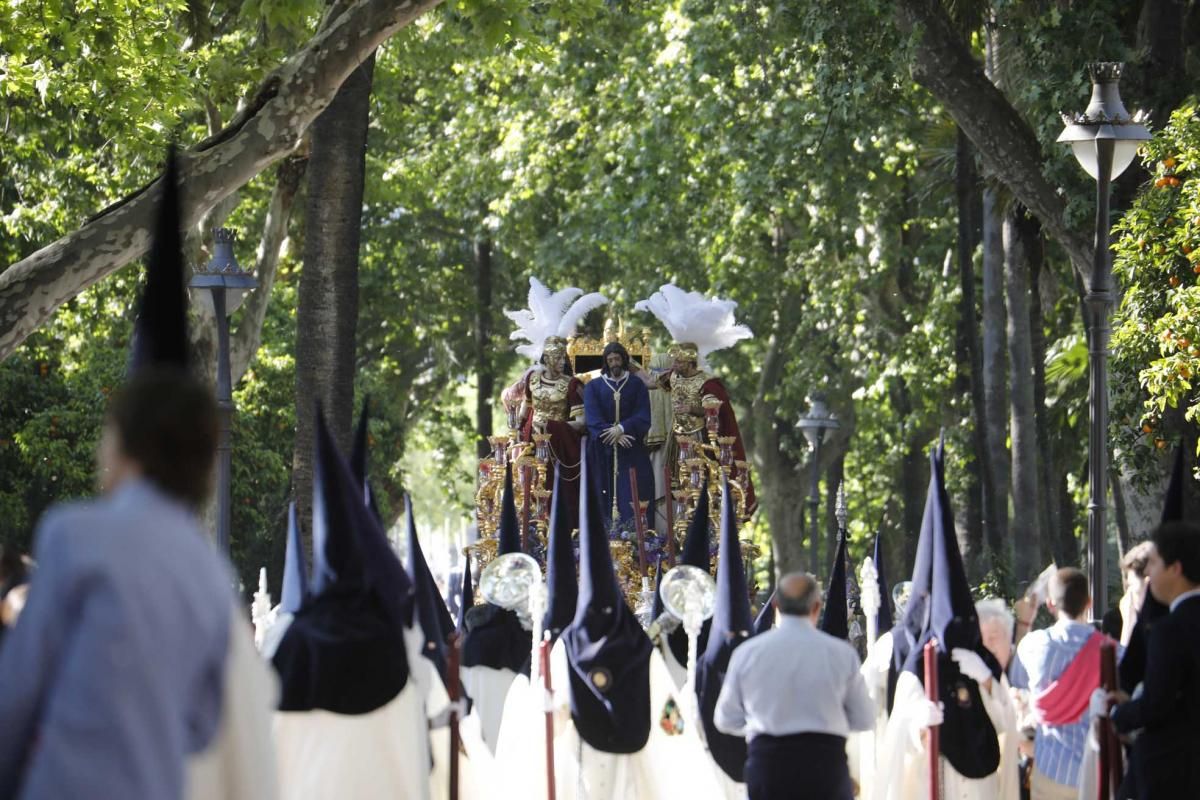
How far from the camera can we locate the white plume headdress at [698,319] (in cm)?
2023

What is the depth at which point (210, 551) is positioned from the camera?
15.8 ft

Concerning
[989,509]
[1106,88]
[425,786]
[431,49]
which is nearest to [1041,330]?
[989,509]

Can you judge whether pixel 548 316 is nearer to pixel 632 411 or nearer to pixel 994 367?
pixel 632 411

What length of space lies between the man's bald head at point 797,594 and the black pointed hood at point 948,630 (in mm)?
2243

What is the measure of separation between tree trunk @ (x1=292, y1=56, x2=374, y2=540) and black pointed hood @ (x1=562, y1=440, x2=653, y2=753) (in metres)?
5.96

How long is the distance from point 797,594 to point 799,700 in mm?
465

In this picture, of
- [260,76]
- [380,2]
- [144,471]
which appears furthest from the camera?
[260,76]

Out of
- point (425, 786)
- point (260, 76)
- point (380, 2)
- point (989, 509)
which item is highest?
Answer: point (260, 76)

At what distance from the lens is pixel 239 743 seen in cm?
497

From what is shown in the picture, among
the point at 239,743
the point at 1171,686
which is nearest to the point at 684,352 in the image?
the point at 1171,686

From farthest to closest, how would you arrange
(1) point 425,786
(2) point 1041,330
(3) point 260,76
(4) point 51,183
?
(2) point 1041,330
(4) point 51,183
(3) point 260,76
(1) point 425,786

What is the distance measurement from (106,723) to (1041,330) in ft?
85.0

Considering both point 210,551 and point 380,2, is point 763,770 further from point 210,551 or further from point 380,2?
point 380,2

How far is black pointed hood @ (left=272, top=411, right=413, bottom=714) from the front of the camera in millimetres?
9203
